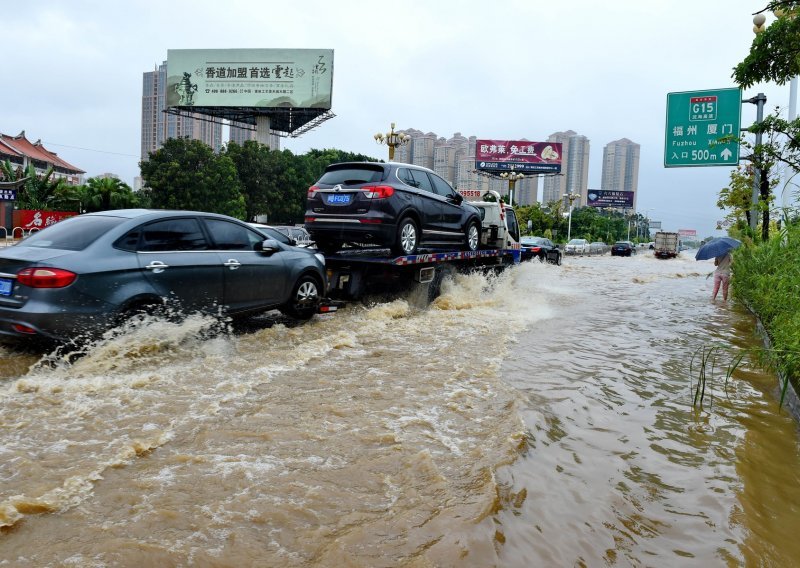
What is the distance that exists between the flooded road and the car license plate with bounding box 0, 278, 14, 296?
61 centimetres

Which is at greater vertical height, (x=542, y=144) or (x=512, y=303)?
(x=542, y=144)

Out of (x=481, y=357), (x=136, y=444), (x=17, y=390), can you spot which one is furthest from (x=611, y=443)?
(x=17, y=390)

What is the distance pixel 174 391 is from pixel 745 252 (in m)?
11.3

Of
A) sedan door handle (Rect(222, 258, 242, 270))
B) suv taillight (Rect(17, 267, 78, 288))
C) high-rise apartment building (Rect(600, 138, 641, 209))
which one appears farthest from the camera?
high-rise apartment building (Rect(600, 138, 641, 209))

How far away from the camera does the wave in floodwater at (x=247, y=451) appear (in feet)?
8.33

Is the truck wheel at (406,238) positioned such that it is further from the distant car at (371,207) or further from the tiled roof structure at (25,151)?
the tiled roof structure at (25,151)

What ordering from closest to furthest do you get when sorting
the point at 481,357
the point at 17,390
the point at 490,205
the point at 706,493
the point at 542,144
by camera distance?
the point at 706,493 → the point at 17,390 → the point at 481,357 → the point at 490,205 → the point at 542,144

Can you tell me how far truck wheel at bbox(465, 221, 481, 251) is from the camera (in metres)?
10.6

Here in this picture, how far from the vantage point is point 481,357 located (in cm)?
636

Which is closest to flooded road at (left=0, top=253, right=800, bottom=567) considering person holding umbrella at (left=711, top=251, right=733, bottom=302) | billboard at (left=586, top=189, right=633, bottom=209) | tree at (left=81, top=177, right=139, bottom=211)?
person holding umbrella at (left=711, top=251, right=733, bottom=302)

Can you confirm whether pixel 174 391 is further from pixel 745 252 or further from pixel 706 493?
pixel 745 252

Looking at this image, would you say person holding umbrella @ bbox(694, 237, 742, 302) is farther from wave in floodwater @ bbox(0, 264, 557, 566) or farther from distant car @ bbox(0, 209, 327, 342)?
distant car @ bbox(0, 209, 327, 342)

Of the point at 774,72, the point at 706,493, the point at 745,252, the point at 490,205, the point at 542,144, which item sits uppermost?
the point at 542,144

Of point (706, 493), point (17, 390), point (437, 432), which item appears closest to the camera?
point (706, 493)
